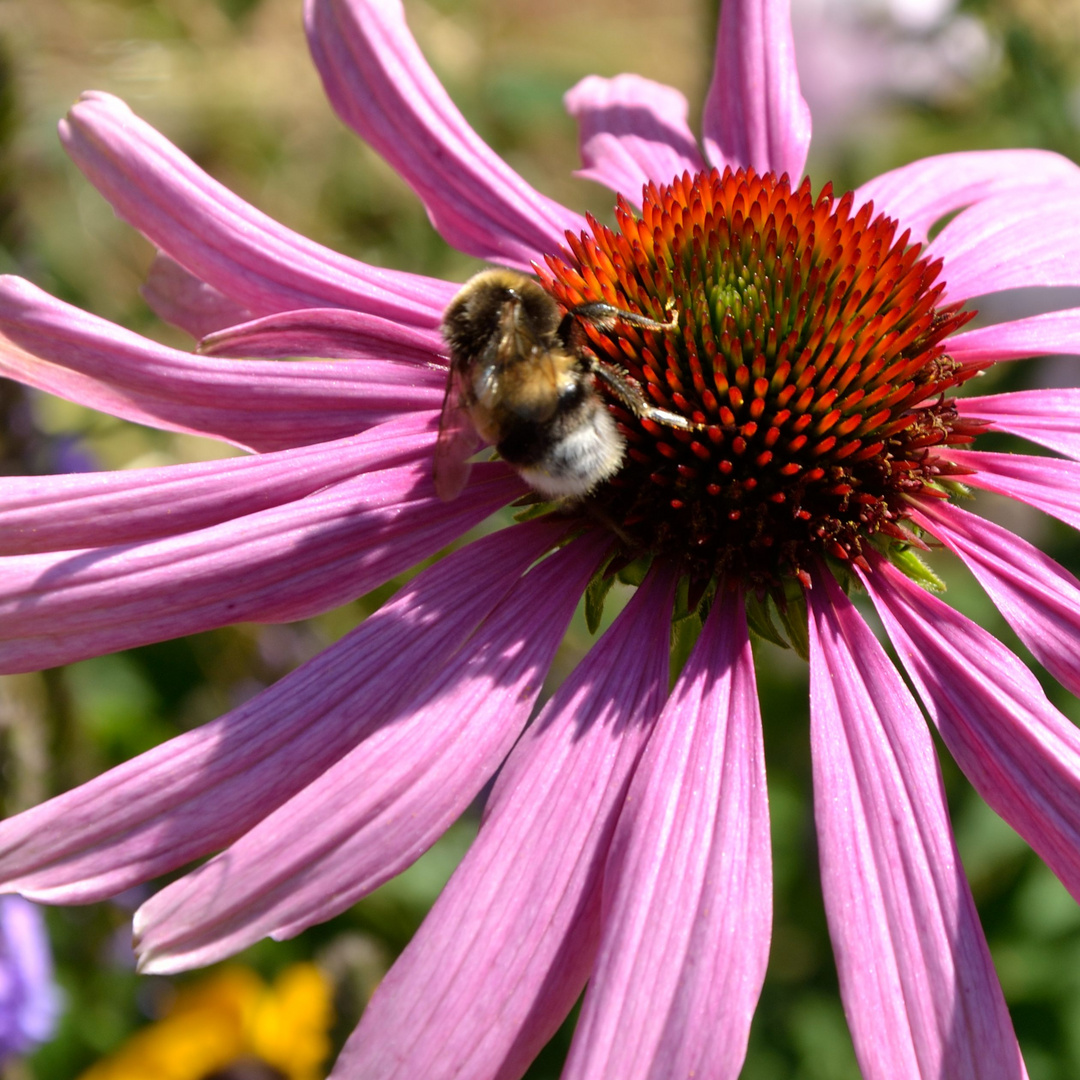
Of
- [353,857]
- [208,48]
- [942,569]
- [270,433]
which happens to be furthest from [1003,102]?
[208,48]

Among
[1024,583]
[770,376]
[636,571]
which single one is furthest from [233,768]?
[1024,583]

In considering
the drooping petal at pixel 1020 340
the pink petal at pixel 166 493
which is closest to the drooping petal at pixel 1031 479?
the drooping petal at pixel 1020 340

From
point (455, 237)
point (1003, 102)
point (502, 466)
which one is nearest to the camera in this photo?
point (502, 466)

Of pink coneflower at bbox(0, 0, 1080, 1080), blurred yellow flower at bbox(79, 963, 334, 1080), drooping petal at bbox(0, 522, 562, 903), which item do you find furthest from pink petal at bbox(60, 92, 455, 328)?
blurred yellow flower at bbox(79, 963, 334, 1080)

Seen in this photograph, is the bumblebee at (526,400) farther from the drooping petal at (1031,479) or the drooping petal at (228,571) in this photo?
the drooping petal at (1031,479)

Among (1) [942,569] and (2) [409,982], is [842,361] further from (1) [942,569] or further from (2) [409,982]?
(1) [942,569]

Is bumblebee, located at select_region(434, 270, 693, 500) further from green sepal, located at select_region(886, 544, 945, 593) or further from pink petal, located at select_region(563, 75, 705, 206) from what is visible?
pink petal, located at select_region(563, 75, 705, 206)
